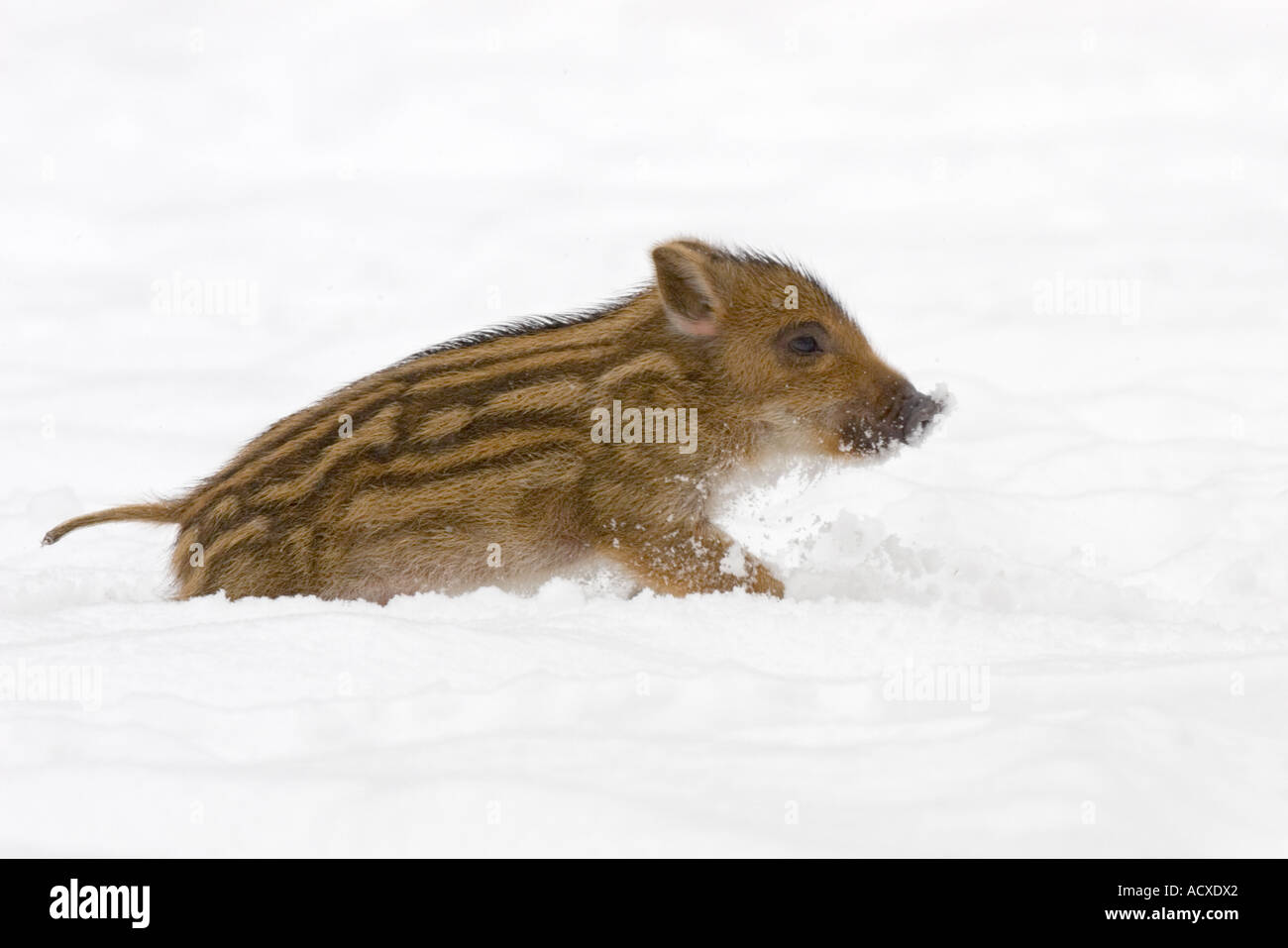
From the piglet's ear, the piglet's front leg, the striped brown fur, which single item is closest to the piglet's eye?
the striped brown fur

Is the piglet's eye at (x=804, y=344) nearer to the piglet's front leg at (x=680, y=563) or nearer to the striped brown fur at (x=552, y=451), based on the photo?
the striped brown fur at (x=552, y=451)

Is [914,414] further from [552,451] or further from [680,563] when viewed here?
[552,451]

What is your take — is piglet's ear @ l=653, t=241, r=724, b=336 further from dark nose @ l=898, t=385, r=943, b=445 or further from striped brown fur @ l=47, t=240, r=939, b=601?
dark nose @ l=898, t=385, r=943, b=445

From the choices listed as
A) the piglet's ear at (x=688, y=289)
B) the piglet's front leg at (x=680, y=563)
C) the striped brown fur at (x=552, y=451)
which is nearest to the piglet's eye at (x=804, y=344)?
the striped brown fur at (x=552, y=451)

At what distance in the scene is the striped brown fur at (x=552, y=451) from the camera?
550cm

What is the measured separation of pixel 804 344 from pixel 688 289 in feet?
1.49

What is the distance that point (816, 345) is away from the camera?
591cm

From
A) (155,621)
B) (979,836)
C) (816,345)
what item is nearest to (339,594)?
(155,621)

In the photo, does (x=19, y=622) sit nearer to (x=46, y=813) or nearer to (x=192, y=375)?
(x=46, y=813)

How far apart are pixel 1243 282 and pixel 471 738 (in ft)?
27.4

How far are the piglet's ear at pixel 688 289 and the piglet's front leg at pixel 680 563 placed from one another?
2.46 feet

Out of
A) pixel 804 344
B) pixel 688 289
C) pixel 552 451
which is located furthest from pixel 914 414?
pixel 552 451

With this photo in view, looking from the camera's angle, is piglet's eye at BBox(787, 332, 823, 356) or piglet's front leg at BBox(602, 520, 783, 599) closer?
piglet's front leg at BBox(602, 520, 783, 599)

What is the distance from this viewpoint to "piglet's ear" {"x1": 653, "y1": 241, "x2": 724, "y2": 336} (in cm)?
582
